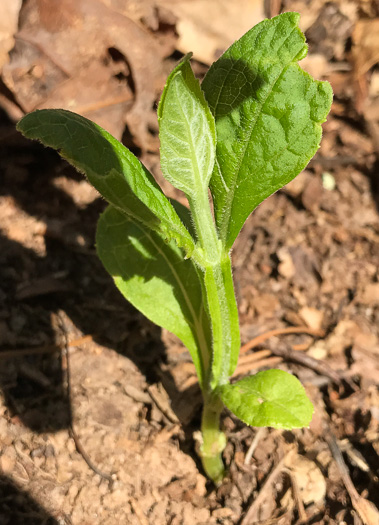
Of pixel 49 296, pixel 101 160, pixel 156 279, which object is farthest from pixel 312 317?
pixel 101 160

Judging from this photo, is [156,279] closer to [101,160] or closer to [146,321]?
[146,321]

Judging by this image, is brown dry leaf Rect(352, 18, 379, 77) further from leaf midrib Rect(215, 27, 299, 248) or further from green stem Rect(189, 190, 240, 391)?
green stem Rect(189, 190, 240, 391)

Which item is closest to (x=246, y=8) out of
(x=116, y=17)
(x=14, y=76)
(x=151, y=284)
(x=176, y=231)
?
(x=116, y=17)

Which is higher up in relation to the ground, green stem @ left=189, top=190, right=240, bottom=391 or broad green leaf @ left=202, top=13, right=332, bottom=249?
broad green leaf @ left=202, top=13, right=332, bottom=249

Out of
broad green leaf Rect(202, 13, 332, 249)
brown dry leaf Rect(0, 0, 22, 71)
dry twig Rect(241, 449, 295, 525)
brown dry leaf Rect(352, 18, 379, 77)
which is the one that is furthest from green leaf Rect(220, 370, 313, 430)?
brown dry leaf Rect(352, 18, 379, 77)

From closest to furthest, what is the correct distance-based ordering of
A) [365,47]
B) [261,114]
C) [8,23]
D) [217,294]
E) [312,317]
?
[261,114] → [217,294] → [312,317] → [8,23] → [365,47]

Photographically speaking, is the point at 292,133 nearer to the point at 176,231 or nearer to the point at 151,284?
the point at 176,231
